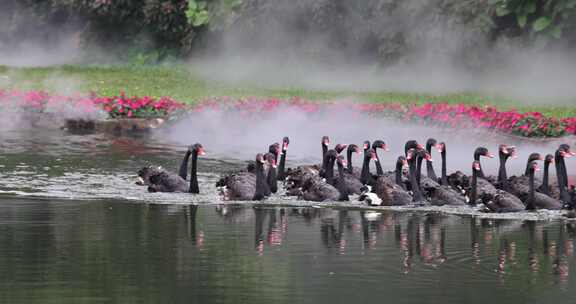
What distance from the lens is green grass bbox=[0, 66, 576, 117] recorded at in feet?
103

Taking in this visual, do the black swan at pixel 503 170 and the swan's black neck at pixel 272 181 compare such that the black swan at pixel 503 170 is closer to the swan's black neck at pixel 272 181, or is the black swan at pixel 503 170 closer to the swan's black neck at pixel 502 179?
the swan's black neck at pixel 502 179

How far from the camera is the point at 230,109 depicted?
94.5ft

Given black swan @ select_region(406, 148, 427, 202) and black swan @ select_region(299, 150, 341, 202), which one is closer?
black swan @ select_region(406, 148, 427, 202)

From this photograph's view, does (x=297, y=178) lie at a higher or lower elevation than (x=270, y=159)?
lower

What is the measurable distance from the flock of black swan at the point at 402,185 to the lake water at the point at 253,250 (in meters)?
0.25

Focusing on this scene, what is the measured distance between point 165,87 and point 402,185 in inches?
662

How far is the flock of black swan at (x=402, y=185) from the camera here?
58.0ft

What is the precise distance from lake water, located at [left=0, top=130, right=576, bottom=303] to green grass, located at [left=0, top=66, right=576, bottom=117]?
1123 centimetres

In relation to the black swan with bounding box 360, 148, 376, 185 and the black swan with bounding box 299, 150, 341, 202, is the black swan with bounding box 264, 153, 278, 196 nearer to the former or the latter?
the black swan with bounding box 299, 150, 341, 202

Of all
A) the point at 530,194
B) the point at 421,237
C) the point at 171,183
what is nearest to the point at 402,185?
the point at 530,194

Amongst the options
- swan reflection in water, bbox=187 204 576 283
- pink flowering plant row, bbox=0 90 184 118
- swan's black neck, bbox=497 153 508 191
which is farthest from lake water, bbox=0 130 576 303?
pink flowering plant row, bbox=0 90 184 118

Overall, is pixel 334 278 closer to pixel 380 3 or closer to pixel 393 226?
pixel 393 226

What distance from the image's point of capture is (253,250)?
13.9 meters

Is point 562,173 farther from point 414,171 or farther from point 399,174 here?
point 399,174
